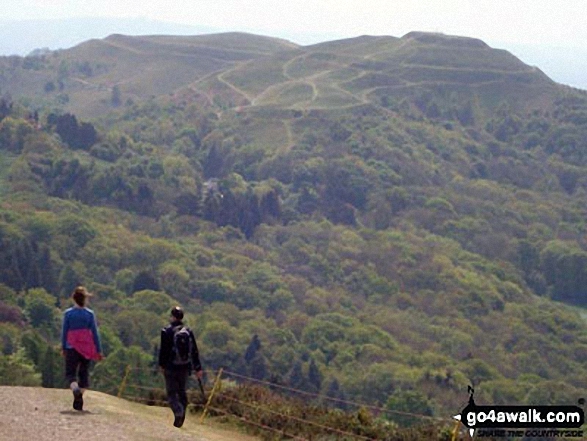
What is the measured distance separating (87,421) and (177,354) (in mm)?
2023

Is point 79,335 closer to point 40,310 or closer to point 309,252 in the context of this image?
point 40,310

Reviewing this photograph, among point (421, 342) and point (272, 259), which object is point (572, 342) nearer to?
point (421, 342)

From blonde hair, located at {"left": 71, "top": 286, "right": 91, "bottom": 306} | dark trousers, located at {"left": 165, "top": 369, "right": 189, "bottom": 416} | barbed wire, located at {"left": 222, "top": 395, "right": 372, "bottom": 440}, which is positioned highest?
blonde hair, located at {"left": 71, "top": 286, "right": 91, "bottom": 306}

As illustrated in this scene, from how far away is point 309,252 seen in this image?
133 meters

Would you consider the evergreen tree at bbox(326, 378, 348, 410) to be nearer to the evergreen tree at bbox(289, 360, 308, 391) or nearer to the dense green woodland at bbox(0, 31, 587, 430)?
the dense green woodland at bbox(0, 31, 587, 430)

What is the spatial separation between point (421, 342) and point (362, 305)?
634 inches

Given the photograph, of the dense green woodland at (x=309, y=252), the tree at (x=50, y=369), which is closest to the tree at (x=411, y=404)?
the dense green woodland at (x=309, y=252)

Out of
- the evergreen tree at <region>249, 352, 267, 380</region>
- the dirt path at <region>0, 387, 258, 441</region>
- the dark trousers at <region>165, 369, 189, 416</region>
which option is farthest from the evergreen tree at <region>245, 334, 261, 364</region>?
the dark trousers at <region>165, 369, 189, 416</region>

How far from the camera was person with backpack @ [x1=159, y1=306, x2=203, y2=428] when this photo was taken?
14109mm

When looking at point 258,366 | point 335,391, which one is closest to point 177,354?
point 335,391

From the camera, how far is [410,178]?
174000mm

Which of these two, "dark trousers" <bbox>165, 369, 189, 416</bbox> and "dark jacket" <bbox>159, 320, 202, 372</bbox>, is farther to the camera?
"dark trousers" <bbox>165, 369, 189, 416</bbox>

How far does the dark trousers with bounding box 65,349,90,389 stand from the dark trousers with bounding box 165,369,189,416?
135cm

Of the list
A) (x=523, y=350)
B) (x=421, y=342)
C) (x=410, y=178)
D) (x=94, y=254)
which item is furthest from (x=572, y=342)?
(x=410, y=178)
